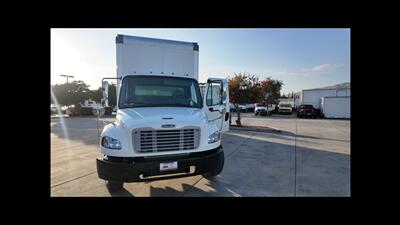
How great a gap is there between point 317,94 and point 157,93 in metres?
32.8

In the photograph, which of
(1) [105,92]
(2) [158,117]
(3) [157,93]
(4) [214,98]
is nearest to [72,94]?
(1) [105,92]

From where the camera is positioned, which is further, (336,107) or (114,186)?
(336,107)

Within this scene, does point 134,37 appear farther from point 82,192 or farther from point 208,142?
point 82,192

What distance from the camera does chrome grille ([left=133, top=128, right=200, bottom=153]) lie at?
4.20 m

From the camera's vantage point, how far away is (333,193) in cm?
466

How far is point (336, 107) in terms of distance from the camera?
28.7 metres

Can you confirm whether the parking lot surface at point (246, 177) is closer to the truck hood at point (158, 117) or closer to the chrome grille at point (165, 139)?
the chrome grille at point (165, 139)

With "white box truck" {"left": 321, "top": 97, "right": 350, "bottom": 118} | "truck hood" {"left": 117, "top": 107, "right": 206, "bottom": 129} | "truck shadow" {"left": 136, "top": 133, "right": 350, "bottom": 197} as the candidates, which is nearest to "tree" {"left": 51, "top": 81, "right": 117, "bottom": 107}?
"white box truck" {"left": 321, "top": 97, "right": 350, "bottom": 118}

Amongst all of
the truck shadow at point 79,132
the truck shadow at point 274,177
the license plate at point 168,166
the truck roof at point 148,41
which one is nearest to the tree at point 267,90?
the truck shadow at point 274,177

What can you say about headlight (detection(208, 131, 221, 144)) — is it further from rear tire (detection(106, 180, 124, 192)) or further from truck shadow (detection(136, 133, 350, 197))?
rear tire (detection(106, 180, 124, 192))

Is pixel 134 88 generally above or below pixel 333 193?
above

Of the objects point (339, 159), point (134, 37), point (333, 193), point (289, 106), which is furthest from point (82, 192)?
point (289, 106)

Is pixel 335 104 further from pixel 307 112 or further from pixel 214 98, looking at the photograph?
pixel 214 98

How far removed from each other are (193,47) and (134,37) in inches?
57.3
